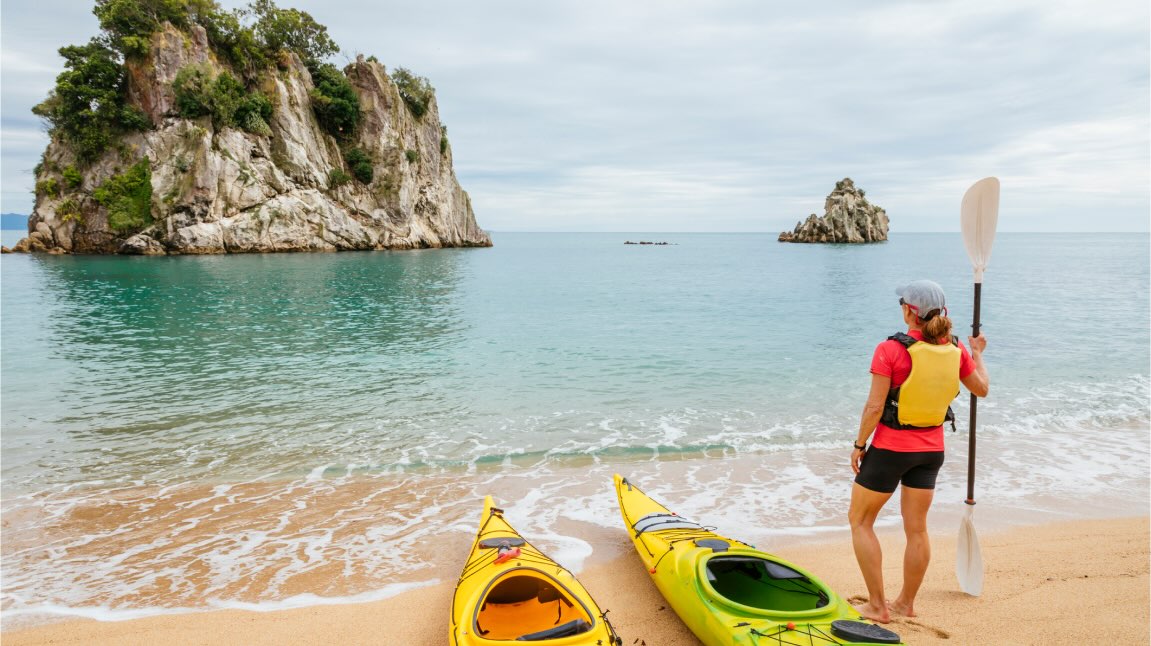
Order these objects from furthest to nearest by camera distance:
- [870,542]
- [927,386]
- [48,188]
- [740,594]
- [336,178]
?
[336,178]
[48,188]
[740,594]
[870,542]
[927,386]

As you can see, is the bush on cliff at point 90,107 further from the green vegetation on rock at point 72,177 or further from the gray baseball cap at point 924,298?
the gray baseball cap at point 924,298

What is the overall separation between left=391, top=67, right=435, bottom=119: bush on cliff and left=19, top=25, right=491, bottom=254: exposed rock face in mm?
6106

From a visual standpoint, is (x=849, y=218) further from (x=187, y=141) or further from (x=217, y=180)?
(x=187, y=141)

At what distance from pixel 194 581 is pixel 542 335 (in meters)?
15.1

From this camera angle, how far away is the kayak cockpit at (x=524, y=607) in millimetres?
4285

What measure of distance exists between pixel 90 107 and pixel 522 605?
2815 inches

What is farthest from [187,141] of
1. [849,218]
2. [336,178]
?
[849,218]

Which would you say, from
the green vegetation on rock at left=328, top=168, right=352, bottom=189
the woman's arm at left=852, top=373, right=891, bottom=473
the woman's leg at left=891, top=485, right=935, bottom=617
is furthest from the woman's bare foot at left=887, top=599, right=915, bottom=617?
the green vegetation on rock at left=328, top=168, right=352, bottom=189

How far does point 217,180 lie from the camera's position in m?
53.2

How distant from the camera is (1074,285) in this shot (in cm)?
3912

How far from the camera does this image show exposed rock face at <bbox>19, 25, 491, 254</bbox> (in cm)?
5306

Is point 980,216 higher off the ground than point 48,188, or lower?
lower

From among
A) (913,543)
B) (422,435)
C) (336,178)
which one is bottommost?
(422,435)

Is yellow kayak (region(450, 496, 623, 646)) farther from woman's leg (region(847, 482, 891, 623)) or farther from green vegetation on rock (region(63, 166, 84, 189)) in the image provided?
green vegetation on rock (region(63, 166, 84, 189))
